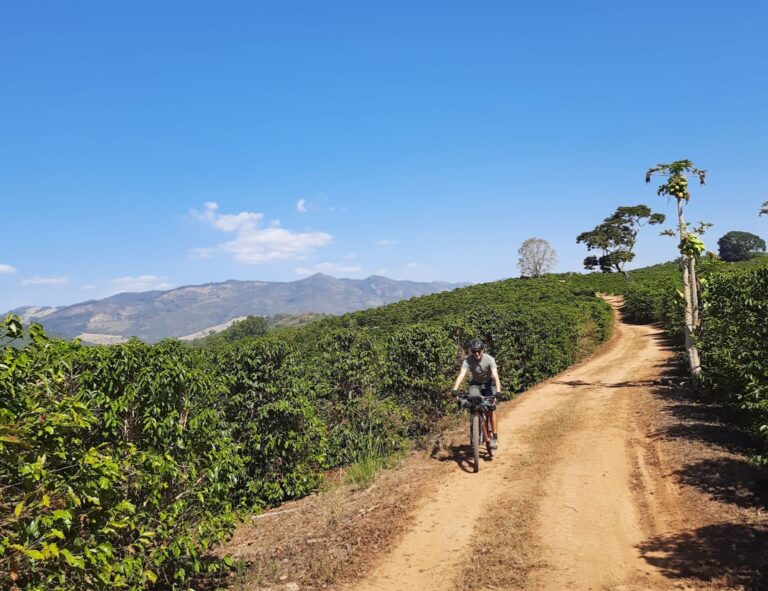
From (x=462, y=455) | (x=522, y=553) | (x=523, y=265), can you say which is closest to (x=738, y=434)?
(x=462, y=455)

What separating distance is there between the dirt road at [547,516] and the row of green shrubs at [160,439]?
226cm

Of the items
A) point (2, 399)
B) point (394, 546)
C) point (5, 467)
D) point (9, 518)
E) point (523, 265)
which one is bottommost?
point (394, 546)

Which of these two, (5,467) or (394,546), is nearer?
(5,467)

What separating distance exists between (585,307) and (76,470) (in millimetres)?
29537

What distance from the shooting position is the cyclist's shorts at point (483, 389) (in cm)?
891

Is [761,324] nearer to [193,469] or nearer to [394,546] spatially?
[394,546]

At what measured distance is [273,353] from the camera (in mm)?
8703

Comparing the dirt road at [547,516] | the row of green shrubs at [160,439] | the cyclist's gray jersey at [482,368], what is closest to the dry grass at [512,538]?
the dirt road at [547,516]

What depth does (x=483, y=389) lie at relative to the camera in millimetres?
9086

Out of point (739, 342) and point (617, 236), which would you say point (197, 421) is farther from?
point (617, 236)

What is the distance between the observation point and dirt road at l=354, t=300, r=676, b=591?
5531 millimetres

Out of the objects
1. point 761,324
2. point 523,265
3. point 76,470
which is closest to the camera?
point 76,470

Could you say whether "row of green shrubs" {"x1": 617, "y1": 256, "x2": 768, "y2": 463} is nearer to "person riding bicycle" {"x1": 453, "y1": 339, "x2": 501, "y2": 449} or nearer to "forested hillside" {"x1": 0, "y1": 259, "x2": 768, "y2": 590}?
"forested hillside" {"x1": 0, "y1": 259, "x2": 768, "y2": 590}

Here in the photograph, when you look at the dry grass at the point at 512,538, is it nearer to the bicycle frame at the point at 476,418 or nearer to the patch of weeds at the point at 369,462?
the bicycle frame at the point at 476,418
